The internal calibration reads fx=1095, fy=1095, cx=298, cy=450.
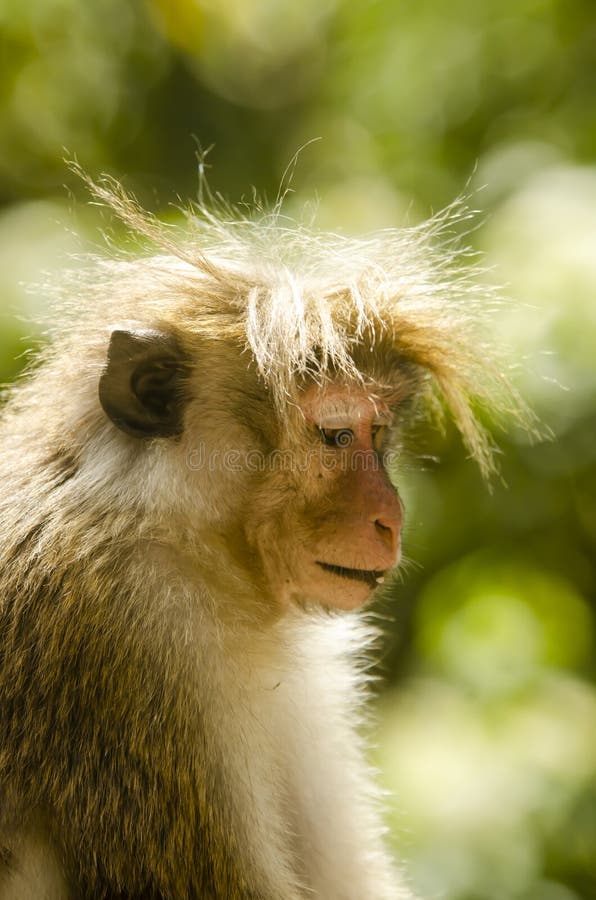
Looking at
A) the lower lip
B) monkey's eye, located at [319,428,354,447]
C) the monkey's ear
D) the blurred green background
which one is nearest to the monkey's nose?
the lower lip

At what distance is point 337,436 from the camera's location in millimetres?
2824

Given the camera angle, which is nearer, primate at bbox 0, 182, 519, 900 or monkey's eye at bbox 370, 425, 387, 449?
primate at bbox 0, 182, 519, 900

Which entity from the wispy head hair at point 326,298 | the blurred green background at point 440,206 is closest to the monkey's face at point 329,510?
the wispy head hair at point 326,298

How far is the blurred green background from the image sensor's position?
4367mm

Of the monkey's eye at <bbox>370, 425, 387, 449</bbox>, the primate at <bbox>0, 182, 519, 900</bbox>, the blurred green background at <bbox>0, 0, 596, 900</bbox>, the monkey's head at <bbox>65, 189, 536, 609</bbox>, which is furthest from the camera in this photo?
the blurred green background at <bbox>0, 0, 596, 900</bbox>

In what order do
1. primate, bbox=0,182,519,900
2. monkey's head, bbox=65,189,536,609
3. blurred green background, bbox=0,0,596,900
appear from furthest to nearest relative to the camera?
1. blurred green background, bbox=0,0,596,900
2. monkey's head, bbox=65,189,536,609
3. primate, bbox=0,182,519,900

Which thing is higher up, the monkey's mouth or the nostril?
the nostril

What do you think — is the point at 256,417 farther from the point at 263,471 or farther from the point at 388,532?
the point at 388,532

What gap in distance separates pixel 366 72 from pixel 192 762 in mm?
4629

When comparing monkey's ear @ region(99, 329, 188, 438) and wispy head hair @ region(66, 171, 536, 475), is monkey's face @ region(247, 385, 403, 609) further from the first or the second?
monkey's ear @ region(99, 329, 188, 438)

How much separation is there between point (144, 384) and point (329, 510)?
1.84 feet

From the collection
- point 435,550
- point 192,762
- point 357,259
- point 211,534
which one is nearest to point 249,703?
point 192,762

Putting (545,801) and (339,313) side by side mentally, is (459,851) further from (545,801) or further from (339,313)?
(339,313)

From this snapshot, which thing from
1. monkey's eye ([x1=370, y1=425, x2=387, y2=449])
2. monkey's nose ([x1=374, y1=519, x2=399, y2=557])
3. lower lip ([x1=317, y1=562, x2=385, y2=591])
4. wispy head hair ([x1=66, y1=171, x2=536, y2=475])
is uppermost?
wispy head hair ([x1=66, y1=171, x2=536, y2=475])
